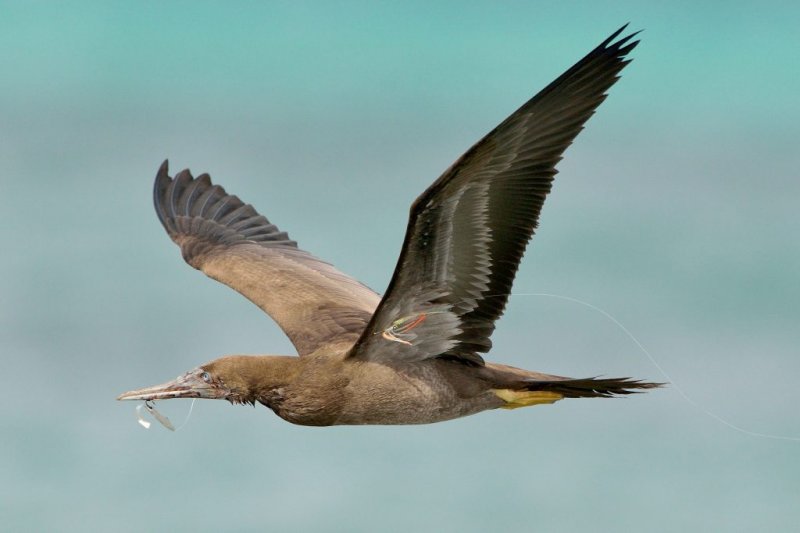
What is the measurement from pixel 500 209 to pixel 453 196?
45 cm

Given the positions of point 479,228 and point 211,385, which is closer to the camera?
point 479,228

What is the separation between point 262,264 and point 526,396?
3.55 metres

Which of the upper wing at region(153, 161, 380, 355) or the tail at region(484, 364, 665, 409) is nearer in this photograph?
the tail at region(484, 364, 665, 409)

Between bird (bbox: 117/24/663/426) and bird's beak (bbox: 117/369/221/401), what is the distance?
0.03ft

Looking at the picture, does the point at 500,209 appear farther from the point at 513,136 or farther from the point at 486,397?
the point at 486,397

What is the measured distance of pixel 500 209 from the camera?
9.21m

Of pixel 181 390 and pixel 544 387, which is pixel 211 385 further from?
pixel 544 387

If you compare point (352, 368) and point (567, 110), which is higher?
point (567, 110)

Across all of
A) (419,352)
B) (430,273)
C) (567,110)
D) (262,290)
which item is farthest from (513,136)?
(262,290)

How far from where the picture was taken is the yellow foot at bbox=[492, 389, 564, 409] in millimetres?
10008

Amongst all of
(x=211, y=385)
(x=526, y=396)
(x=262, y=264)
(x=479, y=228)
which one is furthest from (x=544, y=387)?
(x=262, y=264)

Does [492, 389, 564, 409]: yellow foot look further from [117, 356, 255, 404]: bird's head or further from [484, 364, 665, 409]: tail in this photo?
[117, 356, 255, 404]: bird's head

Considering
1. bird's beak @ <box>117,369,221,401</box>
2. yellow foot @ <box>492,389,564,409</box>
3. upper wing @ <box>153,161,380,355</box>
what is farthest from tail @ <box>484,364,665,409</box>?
bird's beak @ <box>117,369,221,401</box>

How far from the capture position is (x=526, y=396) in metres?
10.0
